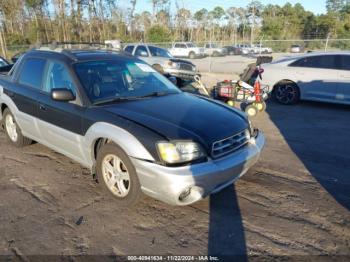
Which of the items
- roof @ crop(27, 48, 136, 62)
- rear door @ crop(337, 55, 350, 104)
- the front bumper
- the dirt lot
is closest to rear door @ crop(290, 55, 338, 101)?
rear door @ crop(337, 55, 350, 104)

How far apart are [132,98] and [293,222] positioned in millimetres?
2380

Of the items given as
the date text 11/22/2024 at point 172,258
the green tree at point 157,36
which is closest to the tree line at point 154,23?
the green tree at point 157,36

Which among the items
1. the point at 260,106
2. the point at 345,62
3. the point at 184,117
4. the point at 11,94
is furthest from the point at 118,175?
the point at 345,62

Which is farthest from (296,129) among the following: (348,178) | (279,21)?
(279,21)

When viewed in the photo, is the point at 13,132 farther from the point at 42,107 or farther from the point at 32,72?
the point at 42,107

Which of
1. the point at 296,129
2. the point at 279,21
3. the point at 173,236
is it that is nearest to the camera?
the point at 173,236

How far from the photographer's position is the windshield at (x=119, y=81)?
163 inches

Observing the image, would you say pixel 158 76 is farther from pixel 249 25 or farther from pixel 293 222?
pixel 249 25

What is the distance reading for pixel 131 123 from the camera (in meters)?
3.52

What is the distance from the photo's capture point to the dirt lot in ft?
10.1

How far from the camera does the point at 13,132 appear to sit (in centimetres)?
582

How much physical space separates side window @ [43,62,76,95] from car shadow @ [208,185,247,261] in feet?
7.31

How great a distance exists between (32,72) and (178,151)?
119 inches

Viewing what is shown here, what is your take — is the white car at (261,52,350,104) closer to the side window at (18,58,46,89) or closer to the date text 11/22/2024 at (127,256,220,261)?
the side window at (18,58,46,89)
